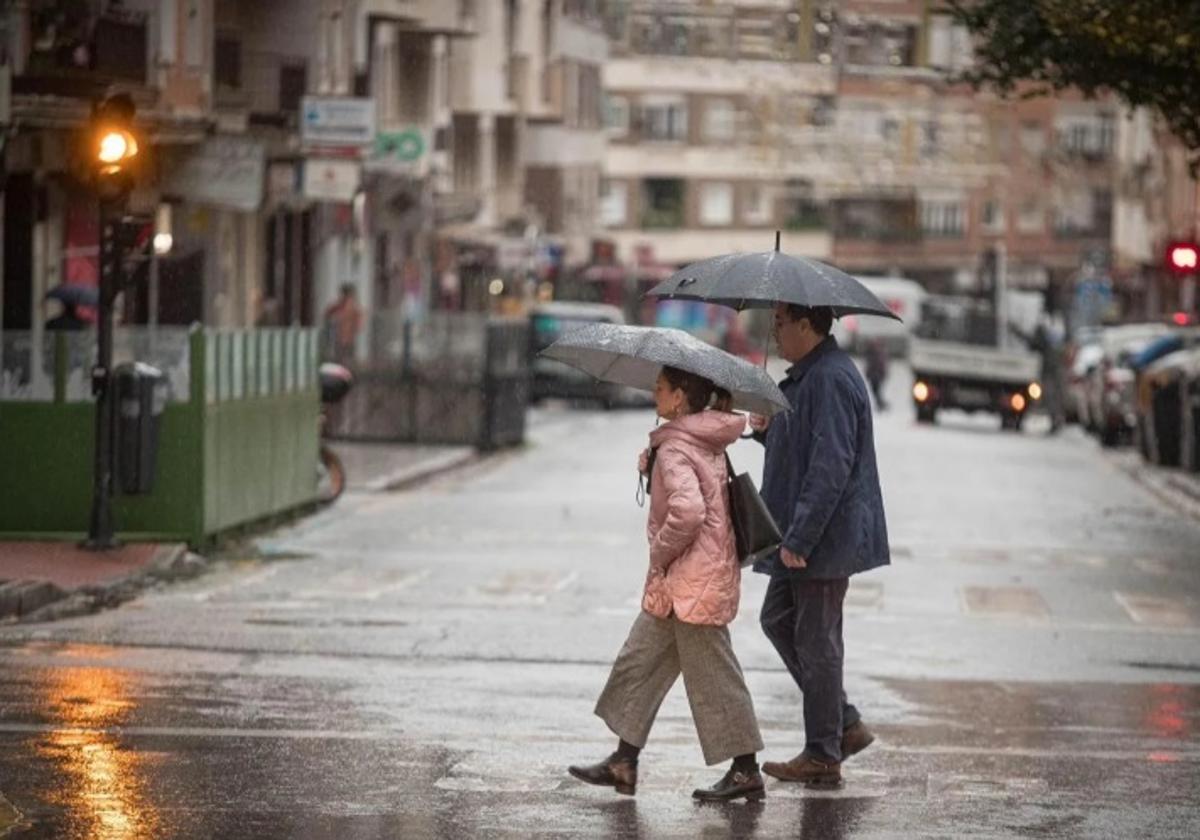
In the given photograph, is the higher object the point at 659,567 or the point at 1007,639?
the point at 659,567

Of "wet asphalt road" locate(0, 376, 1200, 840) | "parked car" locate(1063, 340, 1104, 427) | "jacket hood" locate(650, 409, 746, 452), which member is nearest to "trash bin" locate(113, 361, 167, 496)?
"wet asphalt road" locate(0, 376, 1200, 840)

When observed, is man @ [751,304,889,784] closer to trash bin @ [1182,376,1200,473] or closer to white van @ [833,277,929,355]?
trash bin @ [1182,376,1200,473]

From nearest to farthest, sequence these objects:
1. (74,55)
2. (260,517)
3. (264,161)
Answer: (260,517) → (74,55) → (264,161)

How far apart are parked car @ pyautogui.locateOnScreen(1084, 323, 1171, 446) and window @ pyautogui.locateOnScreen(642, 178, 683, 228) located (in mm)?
57281

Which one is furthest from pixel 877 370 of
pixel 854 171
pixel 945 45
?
pixel 854 171

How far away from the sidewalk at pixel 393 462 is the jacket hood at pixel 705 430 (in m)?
20.2

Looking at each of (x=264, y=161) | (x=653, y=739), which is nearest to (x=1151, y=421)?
(x=264, y=161)

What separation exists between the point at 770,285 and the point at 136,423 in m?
10.3

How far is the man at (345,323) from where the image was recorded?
133ft

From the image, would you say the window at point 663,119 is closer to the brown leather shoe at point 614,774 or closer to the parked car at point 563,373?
the parked car at point 563,373

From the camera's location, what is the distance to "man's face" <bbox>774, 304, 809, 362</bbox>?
11.6 metres

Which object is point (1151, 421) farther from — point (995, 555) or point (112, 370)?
point (112, 370)

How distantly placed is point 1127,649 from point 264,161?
22755 mm

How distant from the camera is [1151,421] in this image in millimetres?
42375
